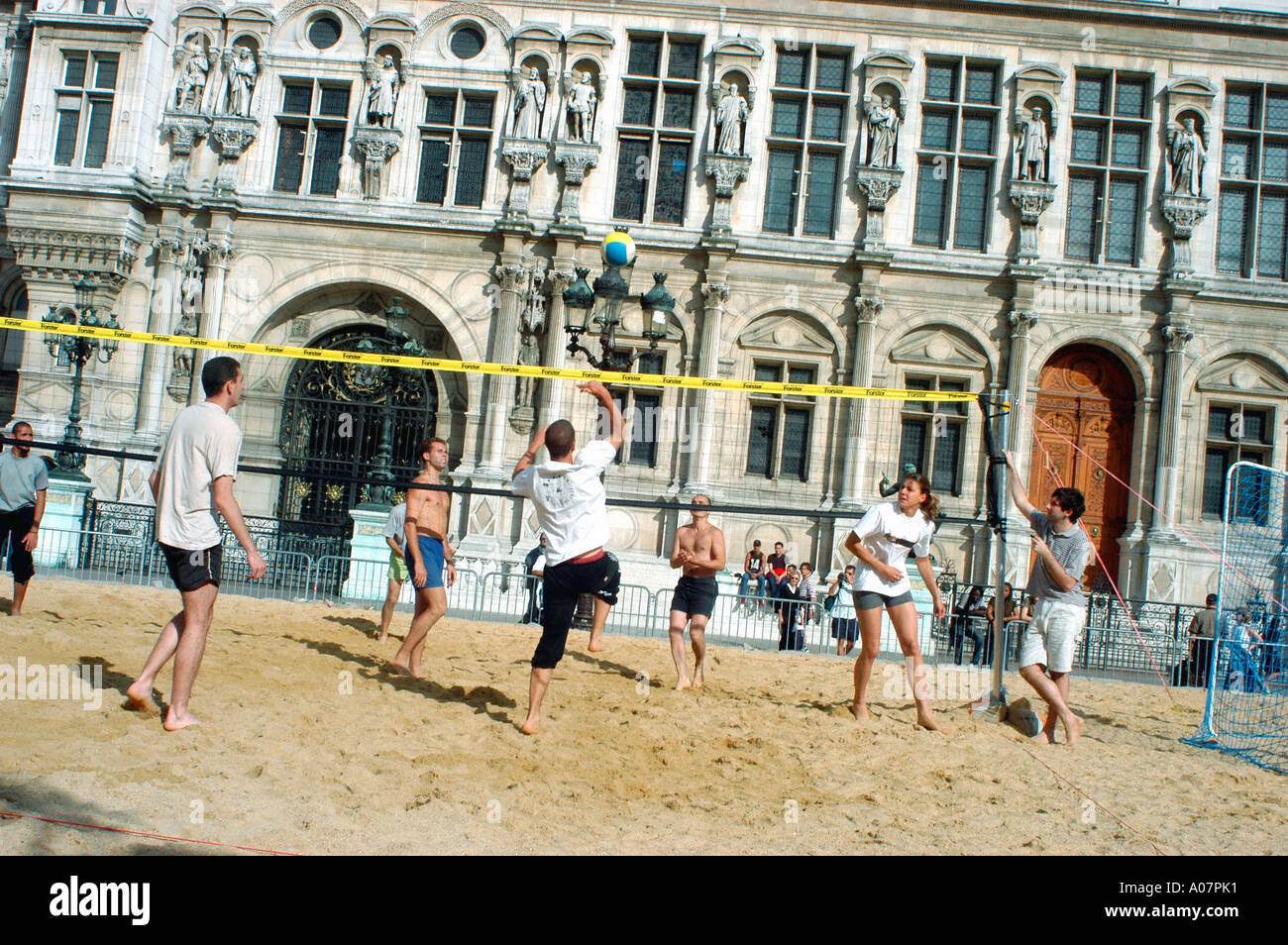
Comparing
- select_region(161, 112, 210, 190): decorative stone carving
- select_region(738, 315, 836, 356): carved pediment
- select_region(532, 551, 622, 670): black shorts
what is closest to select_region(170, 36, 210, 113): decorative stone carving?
select_region(161, 112, 210, 190): decorative stone carving

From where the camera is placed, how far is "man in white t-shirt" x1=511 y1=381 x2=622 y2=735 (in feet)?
22.4

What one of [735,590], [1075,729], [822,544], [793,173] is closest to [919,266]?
[793,173]

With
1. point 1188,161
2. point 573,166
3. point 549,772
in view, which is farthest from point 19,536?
point 1188,161

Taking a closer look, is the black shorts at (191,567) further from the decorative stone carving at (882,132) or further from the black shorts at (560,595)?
the decorative stone carving at (882,132)

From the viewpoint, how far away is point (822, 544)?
1916 centimetres

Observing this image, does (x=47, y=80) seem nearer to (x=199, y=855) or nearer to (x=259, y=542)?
(x=259, y=542)

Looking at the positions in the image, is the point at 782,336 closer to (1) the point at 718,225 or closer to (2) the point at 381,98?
(1) the point at 718,225

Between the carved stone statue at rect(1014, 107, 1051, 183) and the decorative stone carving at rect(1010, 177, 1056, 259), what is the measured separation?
20 centimetres

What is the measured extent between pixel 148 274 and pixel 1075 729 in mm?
19244

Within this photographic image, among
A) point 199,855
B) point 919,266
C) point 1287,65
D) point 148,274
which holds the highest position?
point 1287,65

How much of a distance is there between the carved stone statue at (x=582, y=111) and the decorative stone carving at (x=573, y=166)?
180mm

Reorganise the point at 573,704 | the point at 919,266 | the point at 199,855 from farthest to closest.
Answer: the point at 919,266 → the point at 573,704 → the point at 199,855

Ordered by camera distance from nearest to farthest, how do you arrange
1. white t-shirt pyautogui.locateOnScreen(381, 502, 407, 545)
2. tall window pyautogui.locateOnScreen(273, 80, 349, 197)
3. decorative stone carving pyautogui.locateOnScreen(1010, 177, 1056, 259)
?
white t-shirt pyautogui.locateOnScreen(381, 502, 407, 545), decorative stone carving pyautogui.locateOnScreen(1010, 177, 1056, 259), tall window pyautogui.locateOnScreen(273, 80, 349, 197)

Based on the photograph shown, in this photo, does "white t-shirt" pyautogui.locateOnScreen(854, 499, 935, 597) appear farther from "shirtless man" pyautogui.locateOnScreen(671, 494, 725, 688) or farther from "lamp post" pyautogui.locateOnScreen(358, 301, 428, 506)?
"lamp post" pyautogui.locateOnScreen(358, 301, 428, 506)
